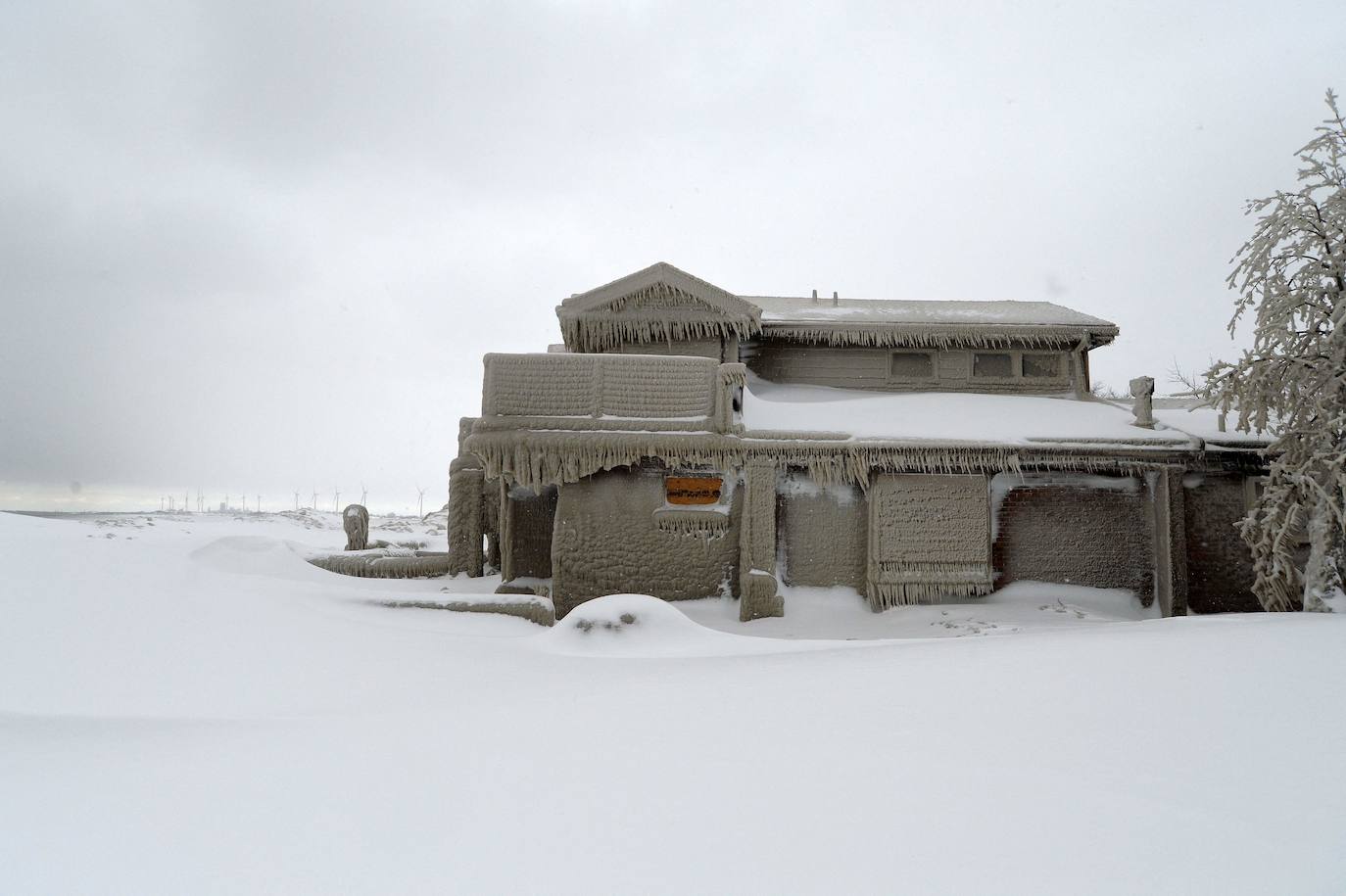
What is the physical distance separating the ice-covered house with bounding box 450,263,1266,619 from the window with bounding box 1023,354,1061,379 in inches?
82.9

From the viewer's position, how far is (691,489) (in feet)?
34.4

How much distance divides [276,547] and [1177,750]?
10761mm

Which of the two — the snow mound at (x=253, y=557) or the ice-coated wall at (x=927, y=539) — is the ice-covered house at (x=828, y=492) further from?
the snow mound at (x=253, y=557)

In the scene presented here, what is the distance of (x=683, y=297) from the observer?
12.8m

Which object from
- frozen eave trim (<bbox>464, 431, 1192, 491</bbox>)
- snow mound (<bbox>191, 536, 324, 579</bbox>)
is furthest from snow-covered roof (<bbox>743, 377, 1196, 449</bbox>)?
snow mound (<bbox>191, 536, 324, 579</bbox>)

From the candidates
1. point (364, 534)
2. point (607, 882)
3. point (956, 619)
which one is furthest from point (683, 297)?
point (607, 882)

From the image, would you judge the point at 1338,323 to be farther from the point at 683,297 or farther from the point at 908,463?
the point at 683,297

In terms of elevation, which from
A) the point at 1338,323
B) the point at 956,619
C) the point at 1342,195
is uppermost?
the point at 1342,195

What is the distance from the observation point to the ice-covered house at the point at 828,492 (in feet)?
33.0

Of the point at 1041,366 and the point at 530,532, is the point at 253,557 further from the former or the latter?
the point at 1041,366

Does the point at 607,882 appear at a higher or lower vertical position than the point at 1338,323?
lower

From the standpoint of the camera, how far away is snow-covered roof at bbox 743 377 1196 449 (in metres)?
10.5

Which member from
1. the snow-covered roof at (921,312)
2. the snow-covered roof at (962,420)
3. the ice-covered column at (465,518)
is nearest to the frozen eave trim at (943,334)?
the snow-covered roof at (921,312)

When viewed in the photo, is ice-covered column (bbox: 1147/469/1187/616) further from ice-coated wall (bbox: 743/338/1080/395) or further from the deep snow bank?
the deep snow bank
